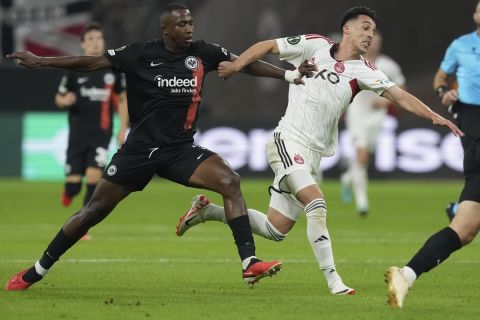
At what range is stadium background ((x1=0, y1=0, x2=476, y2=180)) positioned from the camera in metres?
23.9

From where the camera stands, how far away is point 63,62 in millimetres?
9219

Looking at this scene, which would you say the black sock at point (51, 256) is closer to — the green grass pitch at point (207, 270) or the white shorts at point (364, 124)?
the green grass pitch at point (207, 270)

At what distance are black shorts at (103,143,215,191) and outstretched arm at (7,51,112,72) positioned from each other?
2.27 ft

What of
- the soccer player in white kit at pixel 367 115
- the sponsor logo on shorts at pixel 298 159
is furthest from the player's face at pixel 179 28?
the soccer player in white kit at pixel 367 115

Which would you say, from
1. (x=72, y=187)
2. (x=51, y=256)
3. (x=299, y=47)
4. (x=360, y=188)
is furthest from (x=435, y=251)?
(x=360, y=188)

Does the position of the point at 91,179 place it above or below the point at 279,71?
below

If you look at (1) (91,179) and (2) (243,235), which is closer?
(2) (243,235)

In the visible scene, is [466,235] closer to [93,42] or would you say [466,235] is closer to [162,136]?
[162,136]

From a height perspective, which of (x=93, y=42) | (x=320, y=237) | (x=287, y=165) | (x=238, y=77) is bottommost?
(x=238, y=77)

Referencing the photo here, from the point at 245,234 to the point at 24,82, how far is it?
16188 mm

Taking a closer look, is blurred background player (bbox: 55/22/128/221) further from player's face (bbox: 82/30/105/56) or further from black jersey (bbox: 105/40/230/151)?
black jersey (bbox: 105/40/230/151)

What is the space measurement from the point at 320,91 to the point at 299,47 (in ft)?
1.28

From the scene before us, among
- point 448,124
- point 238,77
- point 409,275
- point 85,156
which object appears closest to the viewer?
point 409,275

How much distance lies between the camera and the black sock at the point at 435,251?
8555 mm
